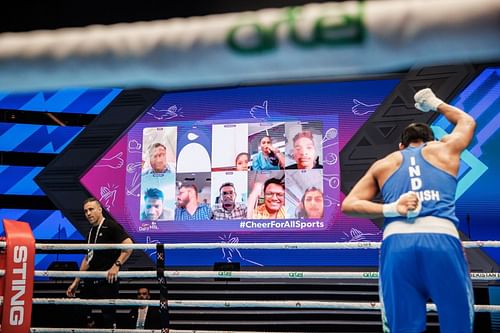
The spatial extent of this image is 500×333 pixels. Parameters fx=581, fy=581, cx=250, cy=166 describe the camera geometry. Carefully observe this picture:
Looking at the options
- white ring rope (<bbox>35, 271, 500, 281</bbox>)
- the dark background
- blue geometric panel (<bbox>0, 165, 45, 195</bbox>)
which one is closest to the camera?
the dark background

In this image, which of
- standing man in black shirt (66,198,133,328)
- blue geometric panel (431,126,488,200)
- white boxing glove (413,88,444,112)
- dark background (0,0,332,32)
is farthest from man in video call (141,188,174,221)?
white boxing glove (413,88,444,112)

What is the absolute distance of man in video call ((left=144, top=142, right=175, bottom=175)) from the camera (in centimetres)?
788

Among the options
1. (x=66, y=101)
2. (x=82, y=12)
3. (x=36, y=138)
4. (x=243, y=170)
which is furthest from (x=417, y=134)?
(x=36, y=138)

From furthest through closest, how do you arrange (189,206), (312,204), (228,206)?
(189,206) < (228,206) < (312,204)

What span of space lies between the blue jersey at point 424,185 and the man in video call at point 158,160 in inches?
216

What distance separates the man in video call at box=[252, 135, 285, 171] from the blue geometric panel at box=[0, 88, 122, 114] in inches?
93.1

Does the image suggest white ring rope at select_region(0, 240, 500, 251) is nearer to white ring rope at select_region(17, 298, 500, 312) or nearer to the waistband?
white ring rope at select_region(17, 298, 500, 312)

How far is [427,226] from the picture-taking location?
2.47 m

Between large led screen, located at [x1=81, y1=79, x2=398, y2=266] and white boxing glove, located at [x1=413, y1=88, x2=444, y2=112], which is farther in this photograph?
large led screen, located at [x1=81, y1=79, x2=398, y2=266]

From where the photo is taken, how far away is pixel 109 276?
4.48 metres

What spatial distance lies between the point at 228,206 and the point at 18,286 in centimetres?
378

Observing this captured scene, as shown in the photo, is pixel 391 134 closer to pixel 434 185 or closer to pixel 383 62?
pixel 434 185

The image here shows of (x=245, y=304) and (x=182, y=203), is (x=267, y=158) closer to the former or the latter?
(x=182, y=203)

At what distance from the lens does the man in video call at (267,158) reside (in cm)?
754
